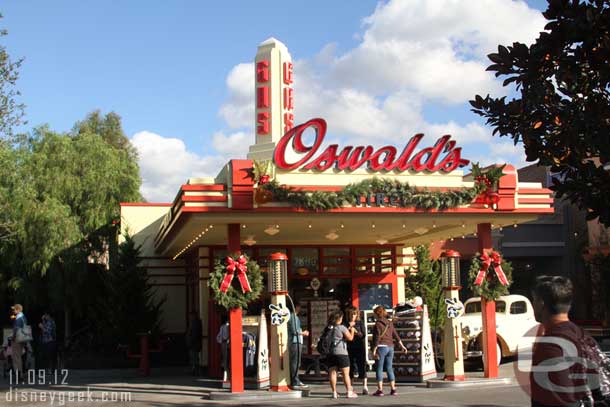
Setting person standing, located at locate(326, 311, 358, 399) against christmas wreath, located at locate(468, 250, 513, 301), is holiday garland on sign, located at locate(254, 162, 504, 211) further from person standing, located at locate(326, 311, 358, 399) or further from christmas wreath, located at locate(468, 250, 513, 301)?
person standing, located at locate(326, 311, 358, 399)

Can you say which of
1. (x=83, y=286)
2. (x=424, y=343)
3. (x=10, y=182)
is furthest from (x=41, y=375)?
(x=424, y=343)

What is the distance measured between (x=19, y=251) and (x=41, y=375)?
5.54 meters

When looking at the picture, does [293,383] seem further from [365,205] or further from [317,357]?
[365,205]

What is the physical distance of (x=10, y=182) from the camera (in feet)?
79.4

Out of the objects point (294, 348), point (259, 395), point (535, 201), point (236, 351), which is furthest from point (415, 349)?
point (236, 351)

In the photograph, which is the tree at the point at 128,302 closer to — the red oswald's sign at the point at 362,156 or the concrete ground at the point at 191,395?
the concrete ground at the point at 191,395

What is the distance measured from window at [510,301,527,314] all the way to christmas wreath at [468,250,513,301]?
4623mm

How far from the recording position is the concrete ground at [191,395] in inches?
555

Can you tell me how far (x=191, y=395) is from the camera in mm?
16031

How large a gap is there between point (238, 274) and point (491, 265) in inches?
211

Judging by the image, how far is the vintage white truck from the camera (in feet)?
Result: 63.7

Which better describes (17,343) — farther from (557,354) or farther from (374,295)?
(557,354)

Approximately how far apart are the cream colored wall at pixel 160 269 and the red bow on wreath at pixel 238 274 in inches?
402

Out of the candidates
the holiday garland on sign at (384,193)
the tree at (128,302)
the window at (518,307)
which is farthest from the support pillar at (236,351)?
the window at (518,307)
